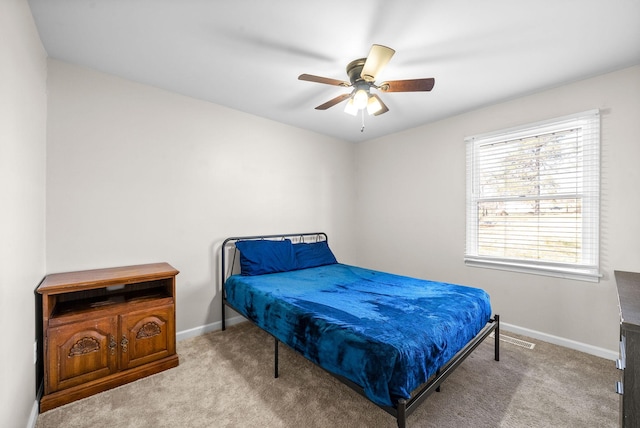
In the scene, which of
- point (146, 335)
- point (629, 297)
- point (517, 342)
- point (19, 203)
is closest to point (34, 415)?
point (146, 335)

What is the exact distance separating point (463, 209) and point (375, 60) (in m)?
2.36

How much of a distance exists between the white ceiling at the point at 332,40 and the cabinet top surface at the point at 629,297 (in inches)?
69.4

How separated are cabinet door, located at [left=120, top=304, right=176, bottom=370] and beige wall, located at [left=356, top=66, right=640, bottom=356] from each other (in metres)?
3.07

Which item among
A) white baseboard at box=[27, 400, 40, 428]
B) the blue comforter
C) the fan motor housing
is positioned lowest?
white baseboard at box=[27, 400, 40, 428]

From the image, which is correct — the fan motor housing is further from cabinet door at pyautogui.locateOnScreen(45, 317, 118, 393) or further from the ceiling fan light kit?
cabinet door at pyautogui.locateOnScreen(45, 317, 118, 393)

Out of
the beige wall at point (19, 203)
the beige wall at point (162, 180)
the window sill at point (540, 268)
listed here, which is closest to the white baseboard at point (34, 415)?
the beige wall at point (19, 203)

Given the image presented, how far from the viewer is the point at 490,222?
321 centimetres

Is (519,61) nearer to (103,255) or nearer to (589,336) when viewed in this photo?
(589,336)

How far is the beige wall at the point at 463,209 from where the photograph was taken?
2.37 meters

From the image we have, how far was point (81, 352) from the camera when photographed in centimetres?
194

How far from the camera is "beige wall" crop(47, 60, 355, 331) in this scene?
229 cm

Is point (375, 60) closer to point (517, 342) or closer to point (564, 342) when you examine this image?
point (517, 342)

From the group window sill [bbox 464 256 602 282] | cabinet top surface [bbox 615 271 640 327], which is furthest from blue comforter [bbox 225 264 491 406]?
window sill [bbox 464 256 602 282]

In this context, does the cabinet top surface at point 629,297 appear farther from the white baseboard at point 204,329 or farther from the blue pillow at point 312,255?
Answer: the white baseboard at point 204,329
